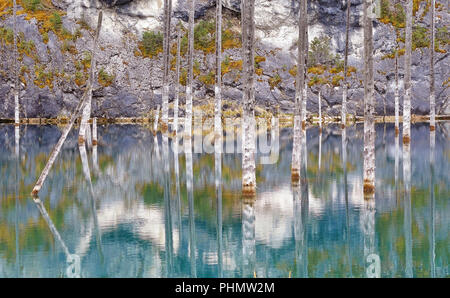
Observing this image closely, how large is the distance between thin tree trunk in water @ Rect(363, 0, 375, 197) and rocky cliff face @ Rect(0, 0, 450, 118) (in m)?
58.9

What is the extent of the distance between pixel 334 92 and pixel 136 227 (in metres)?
68.8

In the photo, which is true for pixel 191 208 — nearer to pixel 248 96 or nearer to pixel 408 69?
pixel 248 96

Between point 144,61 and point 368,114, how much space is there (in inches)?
2673

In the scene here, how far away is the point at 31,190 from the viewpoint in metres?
23.5

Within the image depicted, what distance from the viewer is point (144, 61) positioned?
282 feet

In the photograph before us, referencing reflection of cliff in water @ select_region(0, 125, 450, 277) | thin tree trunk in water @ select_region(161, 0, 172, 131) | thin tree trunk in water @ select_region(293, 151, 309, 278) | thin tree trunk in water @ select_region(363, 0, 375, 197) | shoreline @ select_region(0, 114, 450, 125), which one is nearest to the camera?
thin tree trunk in water @ select_region(293, 151, 309, 278)

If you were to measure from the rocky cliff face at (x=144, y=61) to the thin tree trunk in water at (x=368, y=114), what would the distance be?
5886 centimetres

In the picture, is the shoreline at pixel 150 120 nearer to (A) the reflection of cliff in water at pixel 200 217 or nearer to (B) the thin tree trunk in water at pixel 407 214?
(A) the reflection of cliff in water at pixel 200 217

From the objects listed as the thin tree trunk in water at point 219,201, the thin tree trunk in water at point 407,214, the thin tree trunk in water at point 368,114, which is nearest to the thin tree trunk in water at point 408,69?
the thin tree trunk in water at point 407,214

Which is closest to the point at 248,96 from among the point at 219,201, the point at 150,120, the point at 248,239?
the point at 219,201

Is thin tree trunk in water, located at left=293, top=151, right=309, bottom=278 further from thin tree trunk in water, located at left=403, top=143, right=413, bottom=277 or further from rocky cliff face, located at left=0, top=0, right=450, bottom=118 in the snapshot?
rocky cliff face, located at left=0, top=0, right=450, bottom=118

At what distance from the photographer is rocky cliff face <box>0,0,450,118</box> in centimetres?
7744

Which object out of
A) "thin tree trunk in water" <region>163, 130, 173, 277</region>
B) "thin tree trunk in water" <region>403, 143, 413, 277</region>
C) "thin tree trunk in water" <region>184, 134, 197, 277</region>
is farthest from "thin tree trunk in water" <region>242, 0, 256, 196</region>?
"thin tree trunk in water" <region>403, 143, 413, 277</region>
